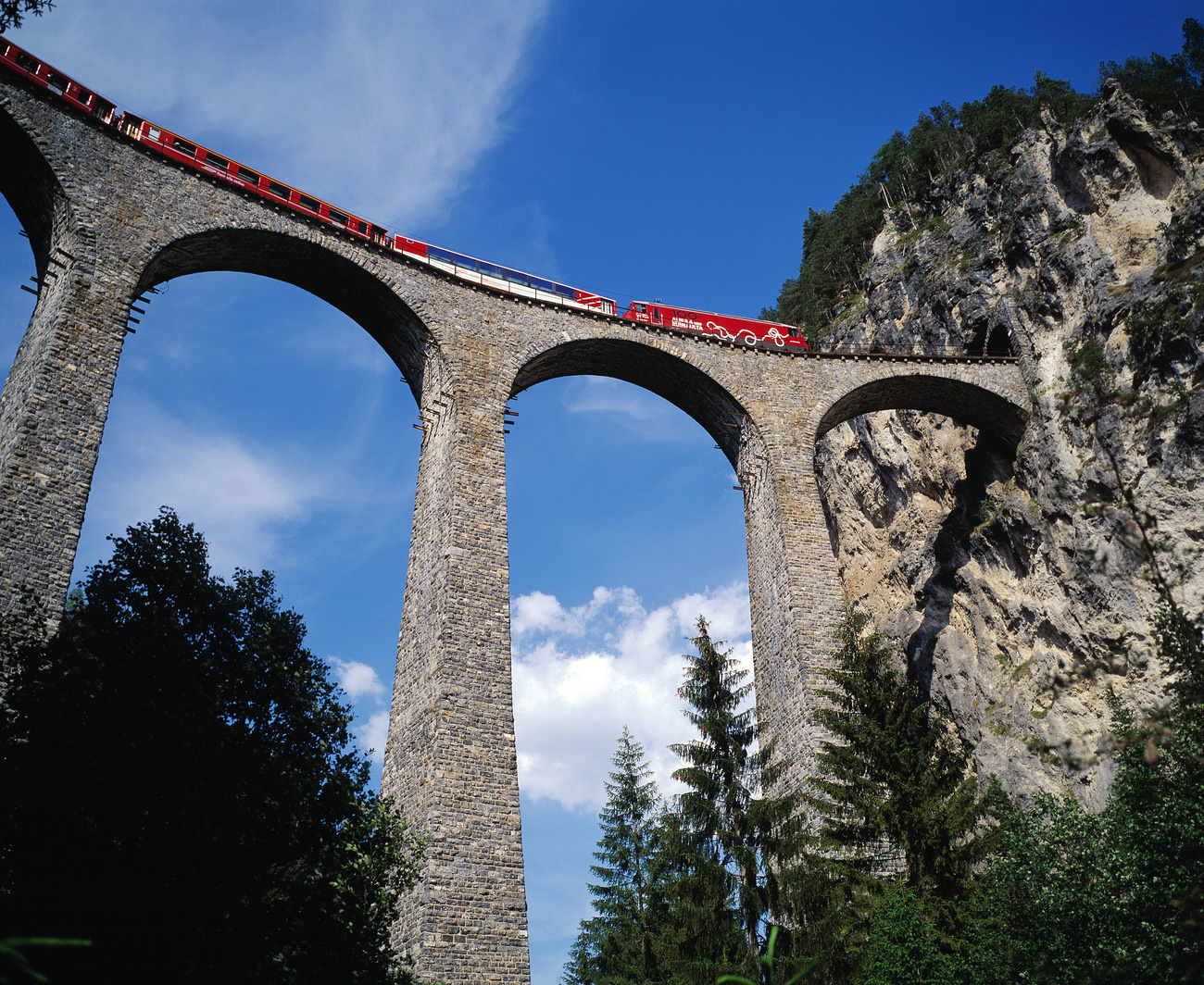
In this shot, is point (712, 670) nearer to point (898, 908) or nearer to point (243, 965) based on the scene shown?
point (898, 908)

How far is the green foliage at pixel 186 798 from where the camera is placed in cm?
959

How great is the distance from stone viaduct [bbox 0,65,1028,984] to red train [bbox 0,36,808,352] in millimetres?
331

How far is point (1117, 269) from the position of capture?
25000 millimetres

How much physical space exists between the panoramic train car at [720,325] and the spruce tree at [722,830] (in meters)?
12.1

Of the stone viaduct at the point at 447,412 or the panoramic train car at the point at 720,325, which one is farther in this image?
the panoramic train car at the point at 720,325

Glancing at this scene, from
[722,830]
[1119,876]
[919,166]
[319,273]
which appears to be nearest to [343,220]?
[319,273]

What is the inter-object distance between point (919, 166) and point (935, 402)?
88.8 feet

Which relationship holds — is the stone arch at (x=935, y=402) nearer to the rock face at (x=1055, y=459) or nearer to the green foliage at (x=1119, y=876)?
the rock face at (x=1055, y=459)

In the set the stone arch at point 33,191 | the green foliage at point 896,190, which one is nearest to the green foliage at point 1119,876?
the stone arch at point 33,191

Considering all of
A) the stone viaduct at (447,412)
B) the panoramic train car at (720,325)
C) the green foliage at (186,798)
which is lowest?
the green foliage at (186,798)

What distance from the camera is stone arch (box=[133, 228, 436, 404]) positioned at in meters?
20.1

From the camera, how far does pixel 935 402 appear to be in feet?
89.4

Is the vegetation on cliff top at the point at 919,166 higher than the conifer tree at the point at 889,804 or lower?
higher

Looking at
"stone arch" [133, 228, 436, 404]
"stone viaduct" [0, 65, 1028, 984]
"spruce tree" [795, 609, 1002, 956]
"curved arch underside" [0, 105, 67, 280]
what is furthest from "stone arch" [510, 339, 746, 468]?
"curved arch underside" [0, 105, 67, 280]
